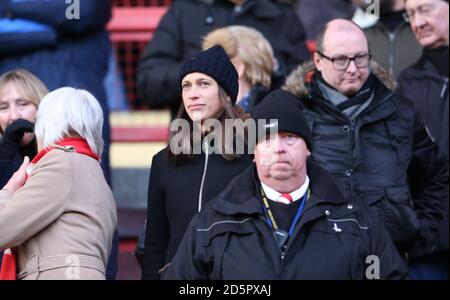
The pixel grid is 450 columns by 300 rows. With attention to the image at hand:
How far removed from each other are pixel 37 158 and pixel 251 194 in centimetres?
104

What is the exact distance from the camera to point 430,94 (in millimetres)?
7531

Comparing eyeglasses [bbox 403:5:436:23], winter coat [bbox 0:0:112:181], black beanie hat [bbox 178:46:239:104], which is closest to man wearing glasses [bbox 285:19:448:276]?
black beanie hat [bbox 178:46:239:104]

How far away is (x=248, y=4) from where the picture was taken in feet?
26.6

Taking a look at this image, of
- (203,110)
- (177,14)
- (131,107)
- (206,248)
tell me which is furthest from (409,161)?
(131,107)

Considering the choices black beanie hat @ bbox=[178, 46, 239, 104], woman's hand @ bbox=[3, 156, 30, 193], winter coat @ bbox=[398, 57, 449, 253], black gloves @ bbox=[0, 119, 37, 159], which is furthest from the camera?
winter coat @ bbox=[398, 57, 449, 253]

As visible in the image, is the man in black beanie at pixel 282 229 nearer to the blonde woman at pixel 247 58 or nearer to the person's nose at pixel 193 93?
the person's nose at pixel 193 93

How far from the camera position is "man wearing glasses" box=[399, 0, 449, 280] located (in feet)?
24.5

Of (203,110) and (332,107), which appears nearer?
(203,110)

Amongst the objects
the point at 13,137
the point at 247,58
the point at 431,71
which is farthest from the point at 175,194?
the point at 431,71

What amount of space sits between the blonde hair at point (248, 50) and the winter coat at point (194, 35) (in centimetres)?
69

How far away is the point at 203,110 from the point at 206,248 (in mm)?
976

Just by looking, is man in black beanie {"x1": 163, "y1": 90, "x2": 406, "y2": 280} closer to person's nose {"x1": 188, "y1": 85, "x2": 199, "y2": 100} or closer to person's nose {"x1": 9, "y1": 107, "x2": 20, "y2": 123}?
person's nose {"x1": 188, "y1": 85, "x2": 199, "y2": 100}

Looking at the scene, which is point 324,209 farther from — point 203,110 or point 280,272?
point 203,110

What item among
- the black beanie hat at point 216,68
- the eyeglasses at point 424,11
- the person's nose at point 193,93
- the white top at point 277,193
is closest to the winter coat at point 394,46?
the eyeglasses at point 424,11
